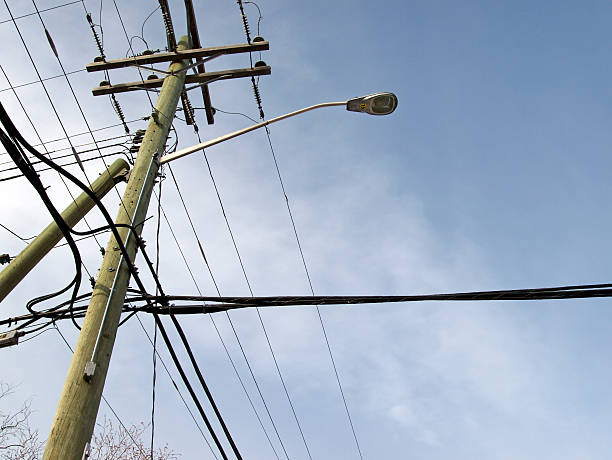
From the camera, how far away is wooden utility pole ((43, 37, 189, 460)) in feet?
14.0

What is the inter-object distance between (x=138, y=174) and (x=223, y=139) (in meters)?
1.19

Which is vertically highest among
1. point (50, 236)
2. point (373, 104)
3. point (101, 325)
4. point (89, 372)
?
point (50, 236)

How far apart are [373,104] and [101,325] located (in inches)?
164

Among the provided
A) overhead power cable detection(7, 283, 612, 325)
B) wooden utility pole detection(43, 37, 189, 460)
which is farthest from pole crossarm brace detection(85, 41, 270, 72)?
overhead power cable detection(7, 283, 612, 325)

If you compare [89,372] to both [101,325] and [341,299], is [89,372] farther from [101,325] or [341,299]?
[341,299]

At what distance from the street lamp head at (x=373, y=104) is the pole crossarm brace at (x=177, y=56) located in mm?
1812

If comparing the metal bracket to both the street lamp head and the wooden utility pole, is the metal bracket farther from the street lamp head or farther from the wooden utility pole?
the street lamp head

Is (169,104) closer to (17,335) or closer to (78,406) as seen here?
(17,335)

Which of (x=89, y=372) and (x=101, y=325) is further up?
(x=101, y=325)

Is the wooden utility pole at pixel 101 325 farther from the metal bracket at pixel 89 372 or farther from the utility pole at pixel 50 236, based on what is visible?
the utility pole at pixel 50 236

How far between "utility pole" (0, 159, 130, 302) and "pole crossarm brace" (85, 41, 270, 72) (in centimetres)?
164

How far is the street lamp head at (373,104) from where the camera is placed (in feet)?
23.7

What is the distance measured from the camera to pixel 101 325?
4879mm

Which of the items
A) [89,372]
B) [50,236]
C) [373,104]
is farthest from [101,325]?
[373,104]
